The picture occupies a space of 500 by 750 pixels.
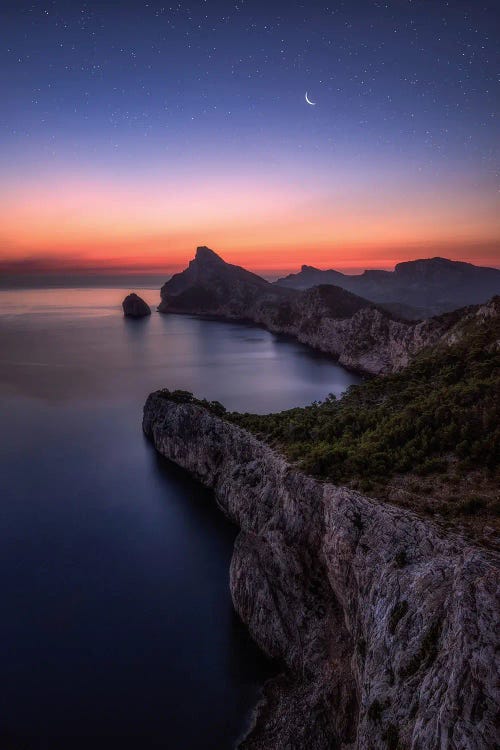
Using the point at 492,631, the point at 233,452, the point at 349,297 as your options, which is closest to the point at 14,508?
the point at 233,452

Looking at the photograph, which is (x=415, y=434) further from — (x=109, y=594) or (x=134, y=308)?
(x=134, y=308)

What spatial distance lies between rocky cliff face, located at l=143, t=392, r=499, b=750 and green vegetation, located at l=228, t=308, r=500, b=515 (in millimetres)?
1632

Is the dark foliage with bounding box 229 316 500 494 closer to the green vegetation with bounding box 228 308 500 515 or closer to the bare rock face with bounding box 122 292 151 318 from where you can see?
the green vegetation with bounding box 228 308 500 515

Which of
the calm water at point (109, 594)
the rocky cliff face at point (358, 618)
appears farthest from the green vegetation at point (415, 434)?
the calm water at point (109, 594)

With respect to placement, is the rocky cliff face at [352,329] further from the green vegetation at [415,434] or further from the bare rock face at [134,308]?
the bare rock face at [134,308]

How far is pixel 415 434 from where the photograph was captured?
68.3 ft

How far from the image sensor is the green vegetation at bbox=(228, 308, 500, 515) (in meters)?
17.2

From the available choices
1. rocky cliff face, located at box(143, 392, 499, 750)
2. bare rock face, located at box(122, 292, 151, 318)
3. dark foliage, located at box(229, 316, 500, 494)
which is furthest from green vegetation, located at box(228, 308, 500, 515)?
bare rock face, located at box(122, 292, 151, 318)

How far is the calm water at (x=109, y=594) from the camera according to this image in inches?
698

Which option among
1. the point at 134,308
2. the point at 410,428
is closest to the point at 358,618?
the point at 410,428

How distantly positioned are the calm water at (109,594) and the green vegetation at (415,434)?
10018 mm

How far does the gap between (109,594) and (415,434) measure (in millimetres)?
20299

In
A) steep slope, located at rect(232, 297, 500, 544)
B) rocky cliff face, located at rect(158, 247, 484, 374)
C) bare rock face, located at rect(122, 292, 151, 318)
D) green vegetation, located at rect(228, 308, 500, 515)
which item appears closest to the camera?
steep slope, located at rect(232, 297, 500, 544)

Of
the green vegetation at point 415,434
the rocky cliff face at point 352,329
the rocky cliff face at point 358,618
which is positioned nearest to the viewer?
the rocky cliff face at point 358,618
